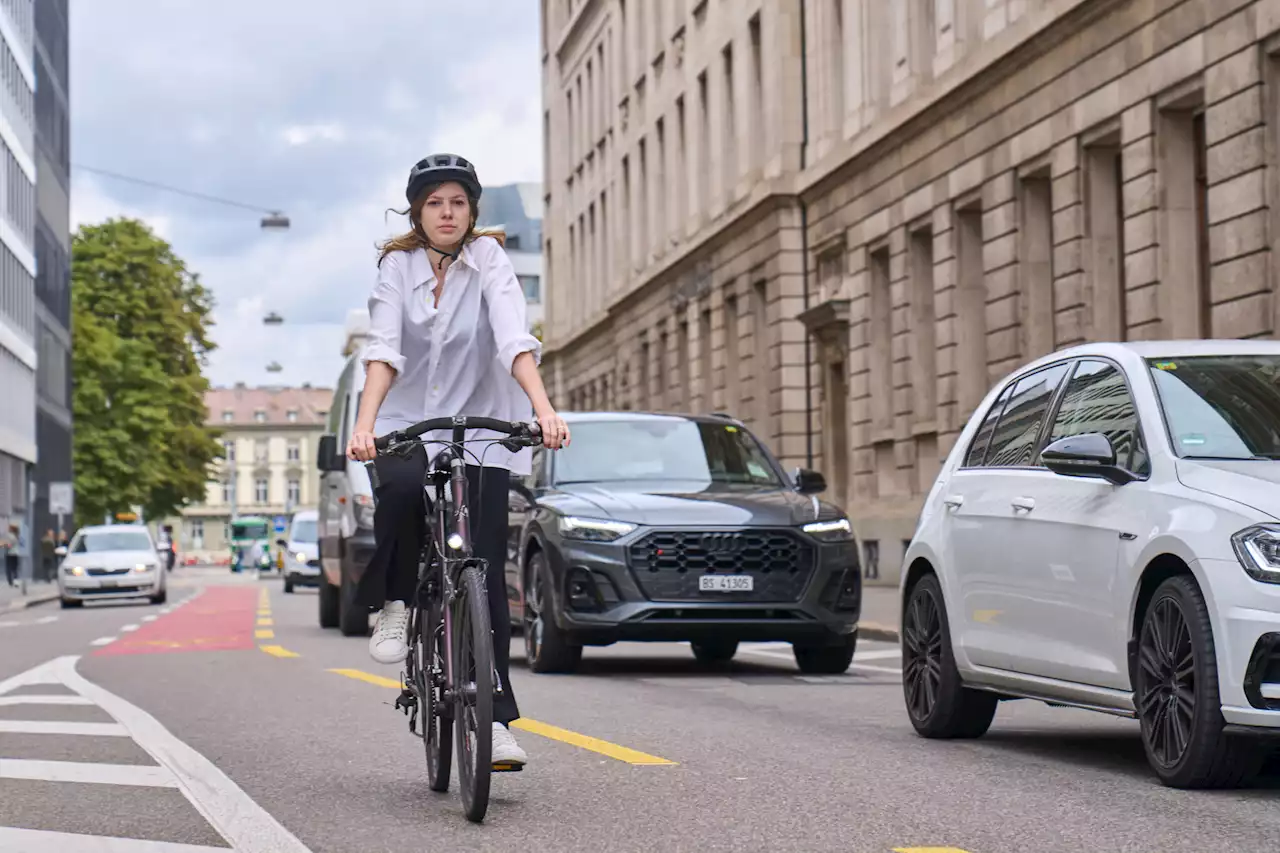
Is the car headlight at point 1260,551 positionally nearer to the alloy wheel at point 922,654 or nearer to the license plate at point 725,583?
the alloy wheel at point 922,654

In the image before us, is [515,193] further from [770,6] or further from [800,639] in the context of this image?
[800,639]

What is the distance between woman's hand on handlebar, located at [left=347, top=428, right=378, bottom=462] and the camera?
6.45 metres

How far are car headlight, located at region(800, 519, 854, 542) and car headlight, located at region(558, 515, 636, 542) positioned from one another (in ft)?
3.46

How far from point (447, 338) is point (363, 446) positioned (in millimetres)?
589

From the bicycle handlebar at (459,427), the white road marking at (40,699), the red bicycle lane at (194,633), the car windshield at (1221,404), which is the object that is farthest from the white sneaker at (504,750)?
the red bicycle lane at (194,633)

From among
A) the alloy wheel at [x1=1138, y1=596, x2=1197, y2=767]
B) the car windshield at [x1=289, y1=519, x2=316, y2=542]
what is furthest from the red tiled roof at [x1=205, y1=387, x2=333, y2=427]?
the alloy wheel at [x1=1138, y1=596, x2=1197, y2=767]

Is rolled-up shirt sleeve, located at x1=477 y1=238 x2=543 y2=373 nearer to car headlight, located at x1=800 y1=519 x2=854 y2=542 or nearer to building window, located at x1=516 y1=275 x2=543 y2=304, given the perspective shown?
car headlight, located at x1=800 y1=519 x2=854 y2=542

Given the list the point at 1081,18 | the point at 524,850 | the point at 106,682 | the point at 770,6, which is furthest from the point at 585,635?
the point at 770,6

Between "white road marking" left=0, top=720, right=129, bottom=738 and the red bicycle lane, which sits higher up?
"white road marking" left=0, top=720, right=129, bottom=738

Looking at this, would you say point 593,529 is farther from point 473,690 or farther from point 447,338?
point 473,690

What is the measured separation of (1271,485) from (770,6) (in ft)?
107

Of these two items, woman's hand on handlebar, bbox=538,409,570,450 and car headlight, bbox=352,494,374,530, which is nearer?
woman's hand on handlebar, bbox=538,409,570,450

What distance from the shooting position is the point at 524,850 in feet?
18.9

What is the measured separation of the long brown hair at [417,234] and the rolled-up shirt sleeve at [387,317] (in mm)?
35
